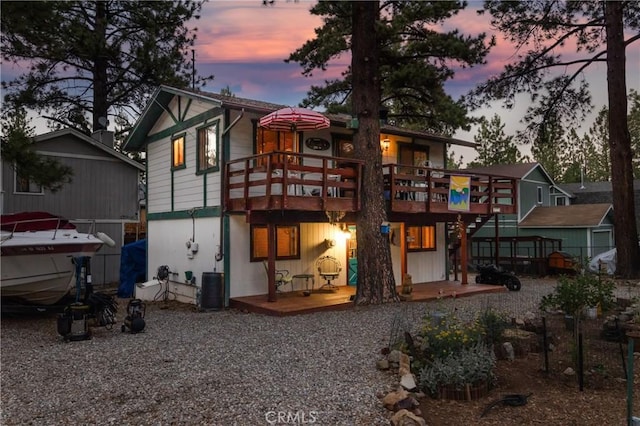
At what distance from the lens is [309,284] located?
13484mm

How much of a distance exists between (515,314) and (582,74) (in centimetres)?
1399

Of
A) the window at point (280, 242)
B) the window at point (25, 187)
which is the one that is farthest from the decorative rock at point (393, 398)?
the window at point (25, 187)

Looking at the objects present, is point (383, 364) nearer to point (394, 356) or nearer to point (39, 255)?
point (394, 356)

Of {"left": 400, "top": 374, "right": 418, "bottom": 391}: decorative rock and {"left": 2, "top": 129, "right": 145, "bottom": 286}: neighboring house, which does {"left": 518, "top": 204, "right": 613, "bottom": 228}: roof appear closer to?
{"left": 2, "top": 129, "right": 145, "bottom": 286}: neighboring house

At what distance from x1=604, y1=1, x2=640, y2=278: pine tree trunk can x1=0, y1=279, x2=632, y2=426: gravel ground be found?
39.0ft

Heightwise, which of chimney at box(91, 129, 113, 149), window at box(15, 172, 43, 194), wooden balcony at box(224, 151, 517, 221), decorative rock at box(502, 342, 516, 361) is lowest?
decorative rock at box(502, 342, 516, 361)

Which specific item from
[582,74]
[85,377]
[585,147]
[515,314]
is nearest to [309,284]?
[515,314]

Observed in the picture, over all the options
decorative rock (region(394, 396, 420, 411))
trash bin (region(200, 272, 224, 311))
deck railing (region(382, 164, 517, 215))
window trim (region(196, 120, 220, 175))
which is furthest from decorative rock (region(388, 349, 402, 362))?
window trim (region(196, 120, 220, 175))

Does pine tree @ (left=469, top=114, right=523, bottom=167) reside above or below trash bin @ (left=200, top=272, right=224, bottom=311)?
above

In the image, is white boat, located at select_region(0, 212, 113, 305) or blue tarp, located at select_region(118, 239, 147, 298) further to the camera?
blue tarp, located at select_region(118, 239, 147, 298)

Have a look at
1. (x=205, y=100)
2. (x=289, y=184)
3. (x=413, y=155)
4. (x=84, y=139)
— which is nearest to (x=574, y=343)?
(x=289, y=184)

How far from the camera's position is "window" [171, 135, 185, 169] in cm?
1435

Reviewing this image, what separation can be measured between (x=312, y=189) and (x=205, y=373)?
24.9 feet

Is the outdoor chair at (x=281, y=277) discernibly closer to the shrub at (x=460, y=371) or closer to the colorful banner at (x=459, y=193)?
the colorful banner at (x=459, y=193)
